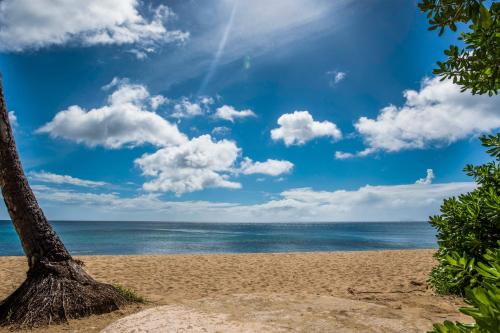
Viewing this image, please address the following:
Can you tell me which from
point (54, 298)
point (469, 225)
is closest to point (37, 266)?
point (54, 298)

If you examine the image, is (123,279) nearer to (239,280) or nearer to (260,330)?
(239,280)

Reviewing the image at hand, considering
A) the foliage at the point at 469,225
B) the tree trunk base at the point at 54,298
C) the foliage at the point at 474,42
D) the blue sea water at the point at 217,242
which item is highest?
the foliage at the point at 474,42

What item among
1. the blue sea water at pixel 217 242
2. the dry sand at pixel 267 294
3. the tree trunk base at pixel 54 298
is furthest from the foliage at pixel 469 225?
the blue sea water at pixel 217 242

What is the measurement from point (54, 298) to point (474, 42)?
7.16 metres

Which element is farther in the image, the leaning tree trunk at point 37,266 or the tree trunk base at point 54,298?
the leaning tree trunk at point 37,266

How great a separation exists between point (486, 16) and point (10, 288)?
12.4 meters

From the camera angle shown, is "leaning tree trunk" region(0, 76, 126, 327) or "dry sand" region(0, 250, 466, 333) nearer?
"dry sand" region(0, 250, 466, 333)

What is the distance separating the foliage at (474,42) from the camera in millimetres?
2002

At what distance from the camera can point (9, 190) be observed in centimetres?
629

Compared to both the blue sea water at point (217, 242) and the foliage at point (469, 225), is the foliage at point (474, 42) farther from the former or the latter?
the blue sea water at point (217, 242)

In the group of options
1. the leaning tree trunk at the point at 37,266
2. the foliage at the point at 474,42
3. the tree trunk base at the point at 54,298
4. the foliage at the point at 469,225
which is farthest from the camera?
the leaning tree trunk at the point at 37,266

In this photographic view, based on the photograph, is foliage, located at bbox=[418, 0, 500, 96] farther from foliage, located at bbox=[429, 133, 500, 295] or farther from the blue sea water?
the blue sea water

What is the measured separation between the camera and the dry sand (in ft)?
15.5

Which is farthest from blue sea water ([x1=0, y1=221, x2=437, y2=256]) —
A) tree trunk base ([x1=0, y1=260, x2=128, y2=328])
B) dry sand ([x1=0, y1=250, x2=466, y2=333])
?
tree trunk base ([x1=0, y1=260, x2=128, y2=328])
